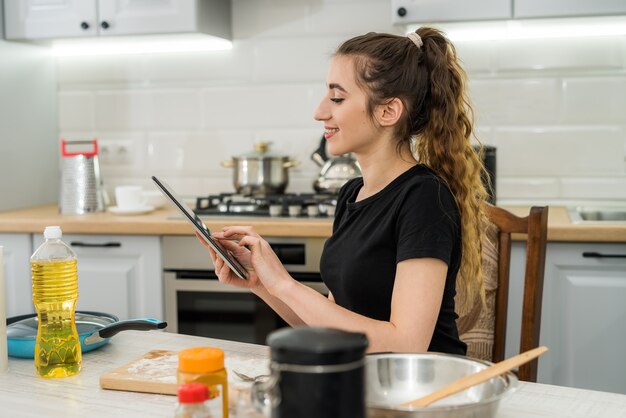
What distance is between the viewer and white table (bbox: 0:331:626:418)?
1.17 meters

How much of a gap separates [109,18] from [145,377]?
208 cm

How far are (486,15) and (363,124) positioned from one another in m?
1.19

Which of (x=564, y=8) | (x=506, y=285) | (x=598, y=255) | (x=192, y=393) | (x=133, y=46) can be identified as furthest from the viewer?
(x=133, y=46)

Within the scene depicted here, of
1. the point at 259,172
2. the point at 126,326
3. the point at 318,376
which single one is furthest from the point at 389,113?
the point at 259,172

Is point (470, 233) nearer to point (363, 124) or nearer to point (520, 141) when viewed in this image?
point (363, 124)

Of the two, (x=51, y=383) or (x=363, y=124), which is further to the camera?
(x=363, y=124)

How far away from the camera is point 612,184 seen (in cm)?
304

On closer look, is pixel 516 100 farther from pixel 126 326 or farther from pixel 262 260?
pixel 126 326

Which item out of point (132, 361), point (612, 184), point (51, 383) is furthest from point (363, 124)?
point (612, 184)

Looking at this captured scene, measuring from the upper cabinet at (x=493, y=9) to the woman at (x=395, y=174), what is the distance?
3.36ft

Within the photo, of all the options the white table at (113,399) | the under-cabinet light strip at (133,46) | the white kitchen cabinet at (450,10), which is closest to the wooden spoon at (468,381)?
the white table at (113,399)

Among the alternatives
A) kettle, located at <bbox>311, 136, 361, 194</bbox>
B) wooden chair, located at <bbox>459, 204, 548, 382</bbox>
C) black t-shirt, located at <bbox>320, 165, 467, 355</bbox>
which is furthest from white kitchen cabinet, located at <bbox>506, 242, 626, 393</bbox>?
black t-shirt, located at <bbox>320, 165, 467, 355</bbox>

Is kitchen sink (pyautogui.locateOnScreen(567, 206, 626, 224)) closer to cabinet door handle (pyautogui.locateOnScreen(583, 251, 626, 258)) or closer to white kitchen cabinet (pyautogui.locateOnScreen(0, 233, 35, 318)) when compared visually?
cabinet door handle (pyautogui.locateOnScreen(583, 251, 626, 258))

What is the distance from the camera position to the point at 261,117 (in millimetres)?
3357
